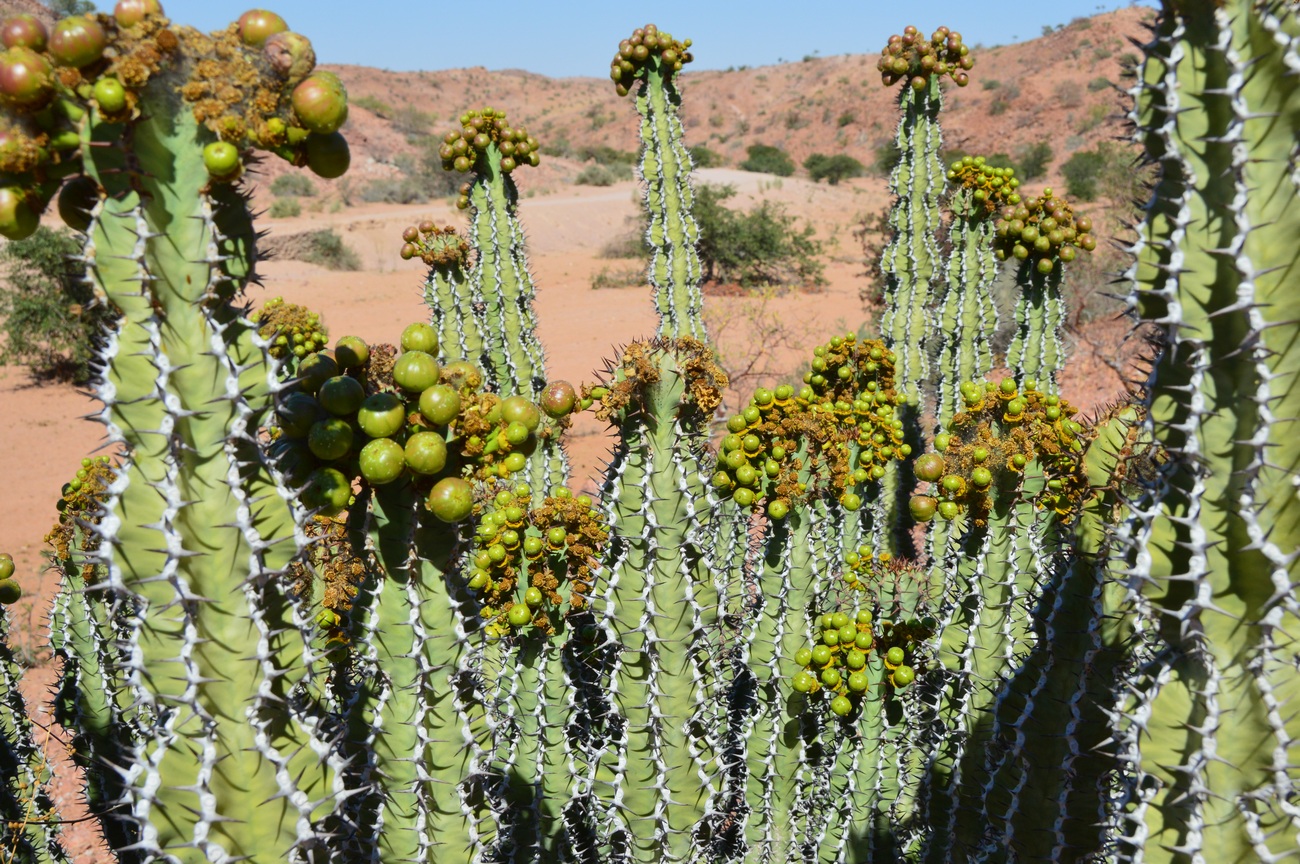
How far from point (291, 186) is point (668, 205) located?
33.5 m

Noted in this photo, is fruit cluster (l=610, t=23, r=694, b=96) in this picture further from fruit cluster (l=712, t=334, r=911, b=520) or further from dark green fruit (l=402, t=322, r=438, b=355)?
dark green fruit (l=402, t=322, r=438, b=355)

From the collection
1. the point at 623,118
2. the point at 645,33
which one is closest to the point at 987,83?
the point at 623,118

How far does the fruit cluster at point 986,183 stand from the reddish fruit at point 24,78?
20.5ft

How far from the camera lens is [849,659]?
332 cm

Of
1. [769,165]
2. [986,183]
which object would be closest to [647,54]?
[986,183]

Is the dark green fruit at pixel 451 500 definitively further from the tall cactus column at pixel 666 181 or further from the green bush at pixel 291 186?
the green bush at pixel 291 186

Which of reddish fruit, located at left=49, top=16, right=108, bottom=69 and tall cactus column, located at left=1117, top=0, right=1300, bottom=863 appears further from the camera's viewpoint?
tall cactus column, located at left=1117, top=0, right=1300, bottom=863

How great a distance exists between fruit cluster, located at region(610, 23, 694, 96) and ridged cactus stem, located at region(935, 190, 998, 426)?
267cm

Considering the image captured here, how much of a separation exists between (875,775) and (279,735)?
252 cm

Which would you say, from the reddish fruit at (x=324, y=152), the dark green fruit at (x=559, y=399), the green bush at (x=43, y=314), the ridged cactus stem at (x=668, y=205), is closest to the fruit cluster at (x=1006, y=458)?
the dark green fruit at (x=559, y=399)

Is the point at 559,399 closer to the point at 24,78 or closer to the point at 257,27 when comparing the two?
the point at 257,27

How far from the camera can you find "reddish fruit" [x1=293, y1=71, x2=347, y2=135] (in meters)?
1.63

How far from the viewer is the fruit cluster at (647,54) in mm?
6988

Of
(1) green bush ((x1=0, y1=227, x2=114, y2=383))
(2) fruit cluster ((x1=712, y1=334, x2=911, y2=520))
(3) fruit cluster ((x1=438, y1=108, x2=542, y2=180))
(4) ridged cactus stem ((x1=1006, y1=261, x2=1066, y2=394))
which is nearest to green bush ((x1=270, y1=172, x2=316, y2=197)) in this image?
(1) green bush ((x1=0, y1=227, x2=114, y2=383))
